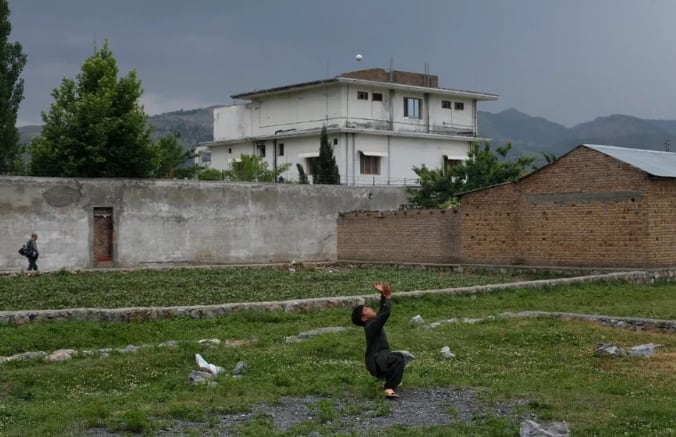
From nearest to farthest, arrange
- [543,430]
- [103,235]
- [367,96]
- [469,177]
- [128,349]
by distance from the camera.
Answer: [543,430], [128,349], [103,235], [469,177], [367,96]

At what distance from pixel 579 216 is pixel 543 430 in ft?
70.2

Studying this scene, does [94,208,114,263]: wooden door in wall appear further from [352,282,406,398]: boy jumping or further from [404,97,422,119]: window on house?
[404,97,422,119]: window on house

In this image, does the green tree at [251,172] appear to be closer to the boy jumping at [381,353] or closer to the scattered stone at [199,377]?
the scattered stone at [199,377]

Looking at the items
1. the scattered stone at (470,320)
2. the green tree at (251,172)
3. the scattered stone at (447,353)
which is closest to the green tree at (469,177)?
the green tree at (251,172)

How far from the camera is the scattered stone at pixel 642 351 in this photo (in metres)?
12.7

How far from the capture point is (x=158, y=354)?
43.8 ft

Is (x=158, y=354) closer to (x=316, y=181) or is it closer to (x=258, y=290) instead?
(x=258, y=290)

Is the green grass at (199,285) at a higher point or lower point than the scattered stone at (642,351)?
lower

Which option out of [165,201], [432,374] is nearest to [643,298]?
[432,374]

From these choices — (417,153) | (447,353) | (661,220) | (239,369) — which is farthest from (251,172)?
(239,369)

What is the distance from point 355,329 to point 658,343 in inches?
201

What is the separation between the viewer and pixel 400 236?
35750 mm

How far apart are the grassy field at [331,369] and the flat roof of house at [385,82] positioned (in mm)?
40150

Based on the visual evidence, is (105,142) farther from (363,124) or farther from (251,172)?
(363,124)
